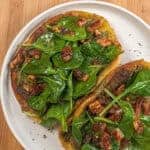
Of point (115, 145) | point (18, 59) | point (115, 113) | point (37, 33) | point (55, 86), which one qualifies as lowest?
point (115, 145)

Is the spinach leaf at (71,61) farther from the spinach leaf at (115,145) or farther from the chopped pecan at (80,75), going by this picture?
the spinach leaf at (115,145)

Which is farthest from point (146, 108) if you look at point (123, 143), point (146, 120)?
point (123, 143)

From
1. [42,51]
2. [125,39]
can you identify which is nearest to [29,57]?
[42,51]

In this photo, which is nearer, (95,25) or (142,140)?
(142,140)

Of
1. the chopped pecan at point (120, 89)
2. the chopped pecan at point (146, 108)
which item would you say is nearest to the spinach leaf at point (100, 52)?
the chopped pecan at point (120, 89)

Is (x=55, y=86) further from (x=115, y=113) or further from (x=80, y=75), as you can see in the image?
(x=115, y=113)

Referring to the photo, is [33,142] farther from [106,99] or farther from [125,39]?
[125,39]
